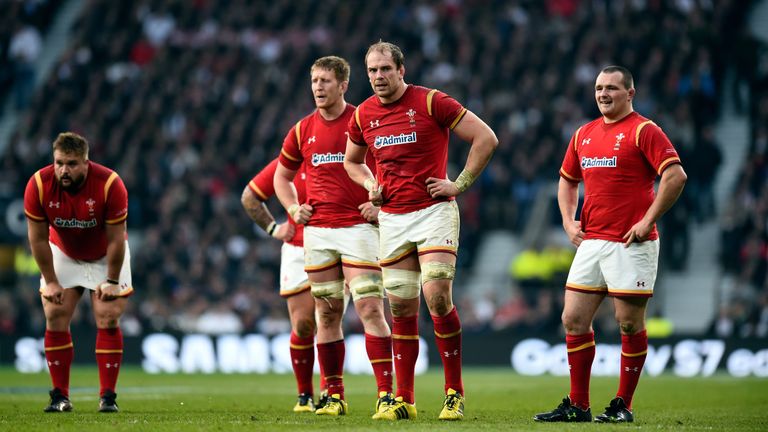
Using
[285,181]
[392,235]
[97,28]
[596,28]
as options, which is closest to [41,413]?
[285,181]

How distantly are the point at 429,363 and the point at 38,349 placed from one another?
711cm

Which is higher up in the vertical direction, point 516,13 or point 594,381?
point 516,13

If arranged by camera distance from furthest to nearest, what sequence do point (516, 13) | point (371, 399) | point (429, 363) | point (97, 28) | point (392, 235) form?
point (97, 28), point (516, 13), point (429, 363), point (371, 399), point (392, 235)

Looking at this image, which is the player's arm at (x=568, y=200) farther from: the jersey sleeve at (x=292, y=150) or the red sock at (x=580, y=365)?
the jersey sleeve at (x=292, y=150)

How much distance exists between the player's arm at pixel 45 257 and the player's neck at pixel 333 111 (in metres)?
2.71

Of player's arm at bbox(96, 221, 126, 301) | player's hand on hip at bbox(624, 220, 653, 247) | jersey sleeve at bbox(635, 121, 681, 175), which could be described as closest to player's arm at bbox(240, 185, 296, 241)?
player's arm at bbox(96, 221, 126, 301)

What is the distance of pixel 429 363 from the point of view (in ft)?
71.1

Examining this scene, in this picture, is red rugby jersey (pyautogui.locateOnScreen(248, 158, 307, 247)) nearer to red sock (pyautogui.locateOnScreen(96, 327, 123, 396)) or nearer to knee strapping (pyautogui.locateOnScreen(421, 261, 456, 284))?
red sock (pyautogui.locateOnScreen(96, 327, 123, 396))

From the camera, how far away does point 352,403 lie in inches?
494

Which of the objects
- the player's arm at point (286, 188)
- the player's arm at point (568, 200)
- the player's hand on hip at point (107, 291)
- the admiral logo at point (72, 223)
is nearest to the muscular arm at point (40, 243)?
the admiral logo at point (72, 223)

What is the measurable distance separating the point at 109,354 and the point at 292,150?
8.43 feet

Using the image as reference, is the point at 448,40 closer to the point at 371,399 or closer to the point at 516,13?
the point at 516,13

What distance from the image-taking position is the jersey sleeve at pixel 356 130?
31.8ft

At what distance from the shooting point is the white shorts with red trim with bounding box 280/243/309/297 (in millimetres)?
11234
